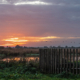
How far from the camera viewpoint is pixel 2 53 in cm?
1619

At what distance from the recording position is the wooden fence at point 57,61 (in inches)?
490

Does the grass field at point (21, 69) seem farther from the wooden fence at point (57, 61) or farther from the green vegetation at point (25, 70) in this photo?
the wooden fence at point (57, 61)

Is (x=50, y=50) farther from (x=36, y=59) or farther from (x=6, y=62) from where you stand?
(x=6, y=62)

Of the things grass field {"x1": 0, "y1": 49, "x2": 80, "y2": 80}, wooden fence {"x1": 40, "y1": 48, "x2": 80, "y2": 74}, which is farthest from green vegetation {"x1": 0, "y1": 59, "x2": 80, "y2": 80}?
wooden fence {"x1": 40, "y1": 48, "x2": 80, "y2": 74}

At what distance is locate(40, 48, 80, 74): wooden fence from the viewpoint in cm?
1244

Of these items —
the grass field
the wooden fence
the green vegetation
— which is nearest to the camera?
the grass field

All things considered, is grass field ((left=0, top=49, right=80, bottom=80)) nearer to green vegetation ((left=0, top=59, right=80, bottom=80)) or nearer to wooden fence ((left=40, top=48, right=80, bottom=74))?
green vegetation ((left=0, top=59, right=80, bottom=80))

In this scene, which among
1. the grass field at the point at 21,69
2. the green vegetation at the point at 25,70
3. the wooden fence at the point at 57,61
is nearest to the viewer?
the grass field at the point at 21,69

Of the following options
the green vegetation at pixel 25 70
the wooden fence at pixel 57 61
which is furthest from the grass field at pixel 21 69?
the wooden fence at pixel 57 61

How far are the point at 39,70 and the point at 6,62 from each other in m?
3.87

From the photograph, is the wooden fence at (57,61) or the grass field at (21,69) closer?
the grass field at (21,69)

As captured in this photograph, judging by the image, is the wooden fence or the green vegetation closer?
the green vegetation

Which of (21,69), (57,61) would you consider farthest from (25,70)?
(57,61)

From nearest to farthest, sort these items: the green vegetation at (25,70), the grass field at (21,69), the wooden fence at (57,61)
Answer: the grass field at (21,69), the green vegetation at (25,70), the wooden fence at (57,61)
